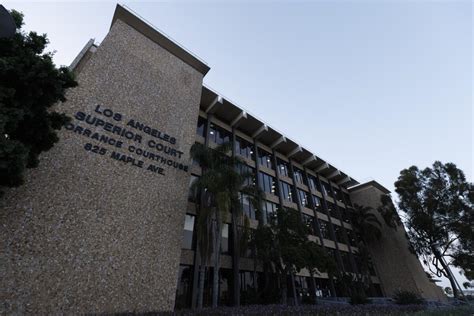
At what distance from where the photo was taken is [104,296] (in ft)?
33.1

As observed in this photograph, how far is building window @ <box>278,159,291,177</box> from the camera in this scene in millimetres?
28609

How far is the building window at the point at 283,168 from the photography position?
93.9 ft

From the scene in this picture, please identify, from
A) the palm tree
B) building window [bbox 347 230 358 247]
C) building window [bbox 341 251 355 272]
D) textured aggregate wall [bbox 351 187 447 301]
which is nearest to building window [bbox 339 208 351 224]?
building window [bbox 347 230 358 247]

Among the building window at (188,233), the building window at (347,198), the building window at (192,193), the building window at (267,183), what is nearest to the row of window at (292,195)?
the building window at (267,183)

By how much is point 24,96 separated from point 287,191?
79.4 feet

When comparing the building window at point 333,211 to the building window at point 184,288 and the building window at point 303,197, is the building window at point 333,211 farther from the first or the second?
the building window at point 184,288

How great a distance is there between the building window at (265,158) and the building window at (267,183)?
145cm

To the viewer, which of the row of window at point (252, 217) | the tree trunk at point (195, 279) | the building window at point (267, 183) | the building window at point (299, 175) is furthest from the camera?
the building window at point (299, 175)

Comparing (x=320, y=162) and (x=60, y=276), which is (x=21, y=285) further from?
(x=320, y=162)

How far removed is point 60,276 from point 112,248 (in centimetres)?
206

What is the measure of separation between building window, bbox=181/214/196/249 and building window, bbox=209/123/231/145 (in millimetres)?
8304

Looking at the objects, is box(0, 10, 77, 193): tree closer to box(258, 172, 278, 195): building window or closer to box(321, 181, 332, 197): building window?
box(258, 172, 278, 195): building window

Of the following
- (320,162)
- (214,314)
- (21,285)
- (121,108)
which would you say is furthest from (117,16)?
(320,162)

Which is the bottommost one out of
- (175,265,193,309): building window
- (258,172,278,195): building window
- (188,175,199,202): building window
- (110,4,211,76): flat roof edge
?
(175,265,193,309): building window
